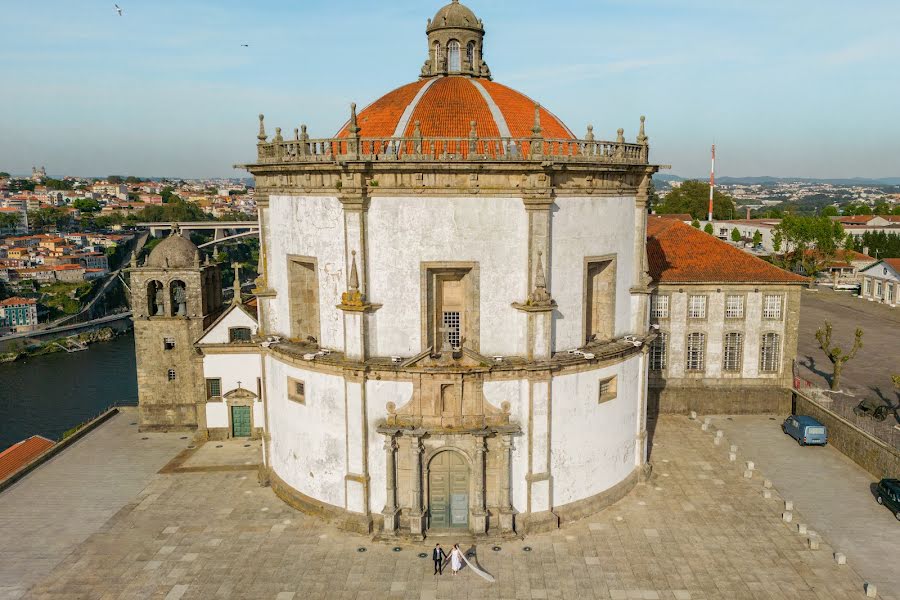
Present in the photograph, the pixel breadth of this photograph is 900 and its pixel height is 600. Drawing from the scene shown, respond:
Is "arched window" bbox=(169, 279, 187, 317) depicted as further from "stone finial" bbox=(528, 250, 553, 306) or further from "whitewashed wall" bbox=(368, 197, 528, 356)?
"stone finial" bbox=(528, 250, 553, 306)

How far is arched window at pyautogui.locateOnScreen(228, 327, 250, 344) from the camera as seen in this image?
36.5 meters

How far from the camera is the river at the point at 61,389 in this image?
201 feet

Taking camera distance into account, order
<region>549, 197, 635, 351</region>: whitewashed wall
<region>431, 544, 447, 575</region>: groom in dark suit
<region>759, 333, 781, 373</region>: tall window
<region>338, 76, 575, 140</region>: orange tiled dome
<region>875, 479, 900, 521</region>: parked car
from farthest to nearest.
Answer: <region>759, 333, 781, 373</region>: tall window, <region>338, 76, 575, 140</region>: orange tiled dome, <region>875, 479, 900, 521</region>: parked car, <region>549, 197, 635, 351</region>: whitewashed wall, <region>431, 544, 447, 575</region>: groom in dark suit

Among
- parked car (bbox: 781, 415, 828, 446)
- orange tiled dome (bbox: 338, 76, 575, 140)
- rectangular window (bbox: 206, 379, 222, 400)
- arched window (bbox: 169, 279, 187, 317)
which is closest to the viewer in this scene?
orange tiled dome (bbox: 338, 76, 575, 140)

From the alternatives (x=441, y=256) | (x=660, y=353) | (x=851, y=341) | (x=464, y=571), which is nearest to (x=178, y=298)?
(x=441, y=256)

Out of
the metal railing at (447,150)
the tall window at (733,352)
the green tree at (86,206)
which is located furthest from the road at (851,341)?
the green tree at (86,206)

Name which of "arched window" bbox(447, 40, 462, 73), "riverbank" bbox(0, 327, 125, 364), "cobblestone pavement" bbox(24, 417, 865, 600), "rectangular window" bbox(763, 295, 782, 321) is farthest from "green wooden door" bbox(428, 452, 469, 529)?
"riverbank" bbox(0, 327, 125, 364)

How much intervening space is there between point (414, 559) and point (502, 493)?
401 centimetres

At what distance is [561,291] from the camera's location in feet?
87.9

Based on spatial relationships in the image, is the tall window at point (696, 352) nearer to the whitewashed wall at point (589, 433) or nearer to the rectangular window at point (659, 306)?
the rectangular window at point (659, 306)

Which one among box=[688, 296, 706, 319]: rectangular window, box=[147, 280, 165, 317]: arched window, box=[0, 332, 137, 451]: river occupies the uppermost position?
box=[147, 280, 165, 317]: arched window

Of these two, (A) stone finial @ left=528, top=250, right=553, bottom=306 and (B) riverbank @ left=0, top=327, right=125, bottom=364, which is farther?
(B) riverbank @ left=0, top=327, right=125, bottom=364

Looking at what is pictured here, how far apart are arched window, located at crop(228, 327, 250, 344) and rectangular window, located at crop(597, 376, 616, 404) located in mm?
18782

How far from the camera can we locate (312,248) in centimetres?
2722
